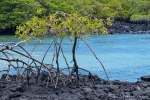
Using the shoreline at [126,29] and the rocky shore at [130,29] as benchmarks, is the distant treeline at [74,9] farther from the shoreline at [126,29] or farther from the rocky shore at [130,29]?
the rocky shore at [130,29]

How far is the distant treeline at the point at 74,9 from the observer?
46.4 m

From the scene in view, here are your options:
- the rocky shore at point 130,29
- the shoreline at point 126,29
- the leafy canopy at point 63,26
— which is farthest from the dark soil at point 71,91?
the rocky shore at point 130,29

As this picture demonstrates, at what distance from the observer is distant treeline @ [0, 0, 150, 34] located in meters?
46.4

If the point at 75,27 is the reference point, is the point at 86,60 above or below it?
below

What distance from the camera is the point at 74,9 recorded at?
55500 mm

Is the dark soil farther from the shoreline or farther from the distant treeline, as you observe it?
the shoreline

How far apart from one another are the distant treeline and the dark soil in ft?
74.5

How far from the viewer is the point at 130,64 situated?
19562 mm

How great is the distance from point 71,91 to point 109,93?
0.96 meters

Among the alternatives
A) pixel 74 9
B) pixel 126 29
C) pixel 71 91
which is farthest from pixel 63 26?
pixel 74 9

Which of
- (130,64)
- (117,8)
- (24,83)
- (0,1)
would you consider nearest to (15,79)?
(24,83)

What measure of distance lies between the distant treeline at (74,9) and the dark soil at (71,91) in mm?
22720

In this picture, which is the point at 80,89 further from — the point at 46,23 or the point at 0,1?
the point at 0,1

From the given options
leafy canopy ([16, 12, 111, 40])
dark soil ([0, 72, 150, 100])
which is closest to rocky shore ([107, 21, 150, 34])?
dark soil ([0, 72, 150, 100])
